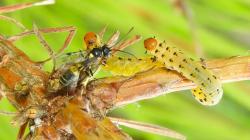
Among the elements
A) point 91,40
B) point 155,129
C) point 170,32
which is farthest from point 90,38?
point 170,32

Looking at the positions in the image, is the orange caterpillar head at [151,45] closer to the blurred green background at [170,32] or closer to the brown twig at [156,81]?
the brown twig at [156,81]

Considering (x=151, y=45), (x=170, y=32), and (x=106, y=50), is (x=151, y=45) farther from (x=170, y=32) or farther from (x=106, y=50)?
(x=170, y=32)

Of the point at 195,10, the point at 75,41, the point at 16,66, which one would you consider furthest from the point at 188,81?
the point at 195,10

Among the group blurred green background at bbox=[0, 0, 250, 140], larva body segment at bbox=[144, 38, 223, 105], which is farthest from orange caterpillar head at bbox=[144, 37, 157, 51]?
blurred green background at bbox=[0, 0, 250, 140]

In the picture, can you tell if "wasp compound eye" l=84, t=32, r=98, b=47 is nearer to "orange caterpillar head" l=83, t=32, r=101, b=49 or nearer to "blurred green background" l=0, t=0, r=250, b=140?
"orange caterpillar head" l=83, t=32, r=101, b=49

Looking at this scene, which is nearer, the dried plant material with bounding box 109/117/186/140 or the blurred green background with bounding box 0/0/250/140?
the dried plant material with bounding box 109/117/186/140

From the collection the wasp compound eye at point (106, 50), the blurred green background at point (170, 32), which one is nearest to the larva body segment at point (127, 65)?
the wasp compound eye at point (106, 50)
